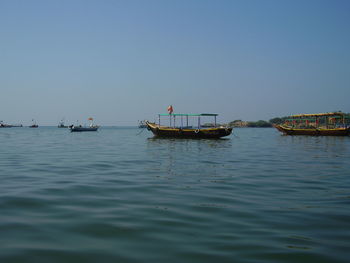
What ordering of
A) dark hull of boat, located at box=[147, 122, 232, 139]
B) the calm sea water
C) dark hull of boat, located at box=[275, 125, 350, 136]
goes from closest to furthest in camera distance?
the calm sea water < dark hull of boat, located at box=[147, 122, 232, 139] < dark hull of boat, located at box=[275, 125, 350, 136]

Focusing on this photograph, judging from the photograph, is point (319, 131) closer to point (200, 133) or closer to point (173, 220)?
point (200, 133)

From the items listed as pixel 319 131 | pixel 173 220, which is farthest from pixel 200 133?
pixel 173 220

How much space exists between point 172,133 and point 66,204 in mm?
37250

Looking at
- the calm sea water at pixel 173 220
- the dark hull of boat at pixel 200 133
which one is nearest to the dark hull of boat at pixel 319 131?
the dark hull of boat at pixel 200 133

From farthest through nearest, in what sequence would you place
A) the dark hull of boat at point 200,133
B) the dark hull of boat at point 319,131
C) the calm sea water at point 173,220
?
the dark hull of boat at point 319,131
the dark hull of boat at point 200,133
the calm sea water at point 173,220

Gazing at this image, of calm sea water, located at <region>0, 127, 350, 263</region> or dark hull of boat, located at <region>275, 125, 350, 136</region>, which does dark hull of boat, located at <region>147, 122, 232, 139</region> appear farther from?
calm sea water, located at <region>0, 127, 350, 263</region>

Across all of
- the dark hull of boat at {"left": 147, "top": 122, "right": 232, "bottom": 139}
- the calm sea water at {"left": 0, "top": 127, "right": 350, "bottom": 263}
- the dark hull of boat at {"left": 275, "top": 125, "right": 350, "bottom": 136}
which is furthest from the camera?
the dark hull of boat at {"left": 275, "top": 125, "right": 350, "bottom": 136}

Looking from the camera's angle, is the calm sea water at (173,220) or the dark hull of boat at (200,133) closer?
the calm sea water at (173,220)

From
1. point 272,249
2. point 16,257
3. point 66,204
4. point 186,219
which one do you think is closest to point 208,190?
point 186,219

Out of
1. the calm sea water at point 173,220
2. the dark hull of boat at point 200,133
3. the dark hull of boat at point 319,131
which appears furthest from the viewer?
the dark hull of boat at point 319,131

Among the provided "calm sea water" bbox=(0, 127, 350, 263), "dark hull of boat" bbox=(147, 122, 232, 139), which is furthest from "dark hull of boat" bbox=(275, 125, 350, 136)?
"calm sea water" bbox=(0, 127, 350, 263)

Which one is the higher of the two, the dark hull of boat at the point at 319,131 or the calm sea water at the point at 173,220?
the dark hull of boat at the point at 319,131

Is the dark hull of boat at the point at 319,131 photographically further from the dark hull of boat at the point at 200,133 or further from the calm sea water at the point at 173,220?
the calm sea water at the point at 173,220

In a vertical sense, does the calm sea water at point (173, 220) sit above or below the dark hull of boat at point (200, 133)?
below
